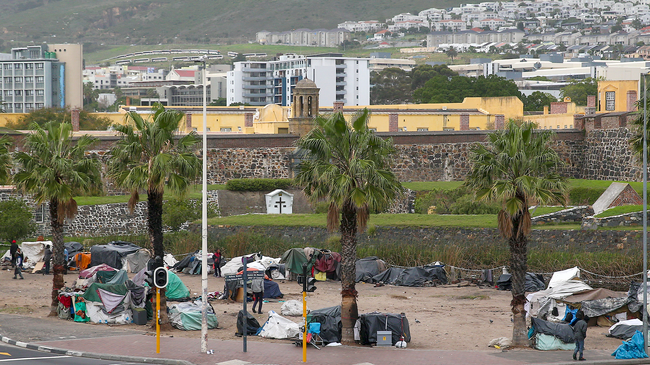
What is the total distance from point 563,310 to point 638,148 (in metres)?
5.99

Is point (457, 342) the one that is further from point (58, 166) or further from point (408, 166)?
point (408, 166)

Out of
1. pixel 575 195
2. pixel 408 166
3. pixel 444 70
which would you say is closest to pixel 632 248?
pixel 575 195

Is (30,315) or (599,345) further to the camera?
(30,315)

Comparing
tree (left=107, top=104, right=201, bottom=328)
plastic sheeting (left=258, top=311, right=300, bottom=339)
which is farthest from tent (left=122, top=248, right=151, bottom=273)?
plastic sheeting (left=258, top=311, right=300, bottom=339)

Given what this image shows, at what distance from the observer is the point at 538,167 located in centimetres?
2194

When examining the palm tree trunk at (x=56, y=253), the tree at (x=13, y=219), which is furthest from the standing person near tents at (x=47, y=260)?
the palm tree trunk at (x=56, y=253)

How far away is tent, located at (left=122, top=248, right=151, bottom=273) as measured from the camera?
3809 cm

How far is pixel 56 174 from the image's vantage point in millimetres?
26469

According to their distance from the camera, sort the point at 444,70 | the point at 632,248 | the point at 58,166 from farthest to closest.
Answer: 1. the point at 444,70
2. the point at 632,248
3. the point at 58,166

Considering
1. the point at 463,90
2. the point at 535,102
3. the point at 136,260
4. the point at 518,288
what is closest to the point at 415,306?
the point at 518,288

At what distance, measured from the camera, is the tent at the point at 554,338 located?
21953 mm

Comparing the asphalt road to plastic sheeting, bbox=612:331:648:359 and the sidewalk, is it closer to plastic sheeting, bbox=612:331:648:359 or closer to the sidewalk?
the sidewalk

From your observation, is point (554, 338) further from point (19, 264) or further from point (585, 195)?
point (19, 264)

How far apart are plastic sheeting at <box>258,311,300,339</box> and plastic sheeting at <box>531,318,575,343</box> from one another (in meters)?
6.39
